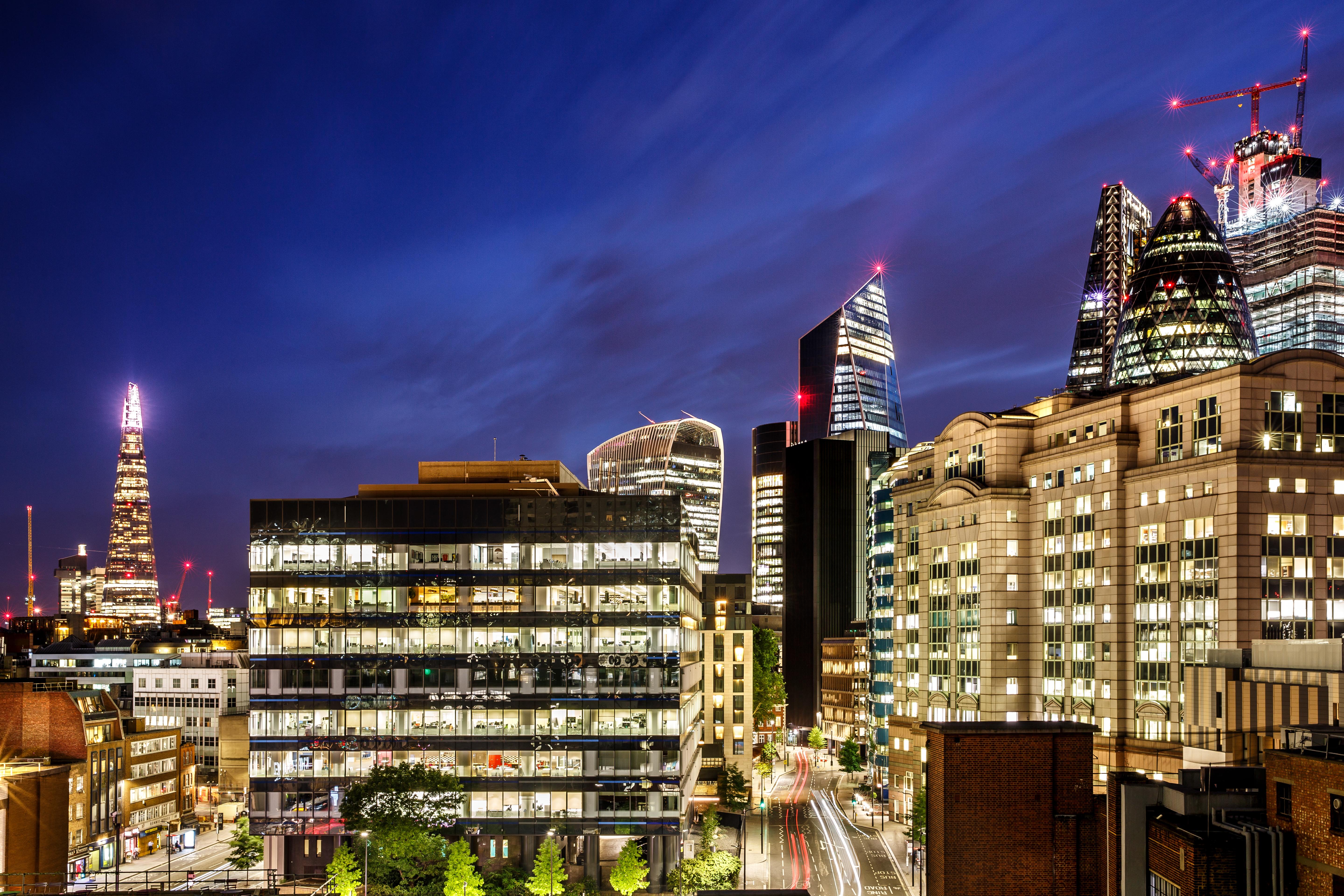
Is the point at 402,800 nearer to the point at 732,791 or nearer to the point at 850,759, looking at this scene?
the point at 732,791

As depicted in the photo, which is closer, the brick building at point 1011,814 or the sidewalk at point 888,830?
the brick building at point 1011,814

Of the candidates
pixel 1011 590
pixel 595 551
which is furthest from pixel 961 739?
pixel 1011 590

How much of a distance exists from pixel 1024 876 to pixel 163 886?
81973 mm

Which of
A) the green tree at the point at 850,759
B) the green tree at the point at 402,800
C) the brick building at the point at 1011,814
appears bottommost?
the green tree at the point at 850,759

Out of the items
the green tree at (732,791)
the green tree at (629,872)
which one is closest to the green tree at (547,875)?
the green tree at (629,872)

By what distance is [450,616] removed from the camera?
101 m

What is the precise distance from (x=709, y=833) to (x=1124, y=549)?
187 feet

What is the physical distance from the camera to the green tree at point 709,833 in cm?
10312

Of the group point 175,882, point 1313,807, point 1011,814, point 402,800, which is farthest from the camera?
point 175,882

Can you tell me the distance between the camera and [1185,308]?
161 meters

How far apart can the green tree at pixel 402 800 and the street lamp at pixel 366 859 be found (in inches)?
35.4

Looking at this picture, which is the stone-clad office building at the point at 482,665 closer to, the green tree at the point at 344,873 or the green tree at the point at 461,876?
the green tree at the point at 461,876

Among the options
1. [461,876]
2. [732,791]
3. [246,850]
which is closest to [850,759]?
[732,791]

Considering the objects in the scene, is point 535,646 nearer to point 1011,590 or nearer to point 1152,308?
point 1011,590
